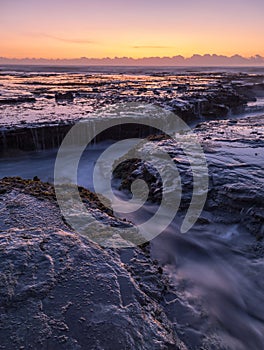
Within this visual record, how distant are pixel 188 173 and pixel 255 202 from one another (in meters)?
1.60

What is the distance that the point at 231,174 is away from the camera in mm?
5887

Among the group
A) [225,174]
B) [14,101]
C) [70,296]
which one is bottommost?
[70,296]

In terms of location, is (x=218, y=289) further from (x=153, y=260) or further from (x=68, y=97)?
(x=68, y=97)

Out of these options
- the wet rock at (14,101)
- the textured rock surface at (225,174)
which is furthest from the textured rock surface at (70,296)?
the wet rock at (14,101)

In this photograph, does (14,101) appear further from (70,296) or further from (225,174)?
(70,296)

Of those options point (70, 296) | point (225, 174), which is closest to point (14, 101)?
point (225, 174)

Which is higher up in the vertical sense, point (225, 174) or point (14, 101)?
point (14, 101)

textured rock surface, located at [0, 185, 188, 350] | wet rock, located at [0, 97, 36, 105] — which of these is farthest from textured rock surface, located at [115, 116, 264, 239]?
wet rock, located at [0, 97, 36, 105]

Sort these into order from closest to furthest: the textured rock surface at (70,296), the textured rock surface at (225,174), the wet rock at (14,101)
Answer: the textured rock surface at (70,296)
the textured rock surface at (225,174)
the wet rock at (14,101)

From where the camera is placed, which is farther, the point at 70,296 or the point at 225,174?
the point at 225,174

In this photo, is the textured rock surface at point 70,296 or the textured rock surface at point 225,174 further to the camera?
the textured rock surface at point 225,174

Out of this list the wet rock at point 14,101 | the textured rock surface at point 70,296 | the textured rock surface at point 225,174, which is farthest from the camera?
the wet rock at point 14,101

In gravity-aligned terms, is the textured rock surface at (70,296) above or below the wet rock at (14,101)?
below

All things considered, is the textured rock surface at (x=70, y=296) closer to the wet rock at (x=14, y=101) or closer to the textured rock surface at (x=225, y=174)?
the textured rock surface at (x=225, y=174)
